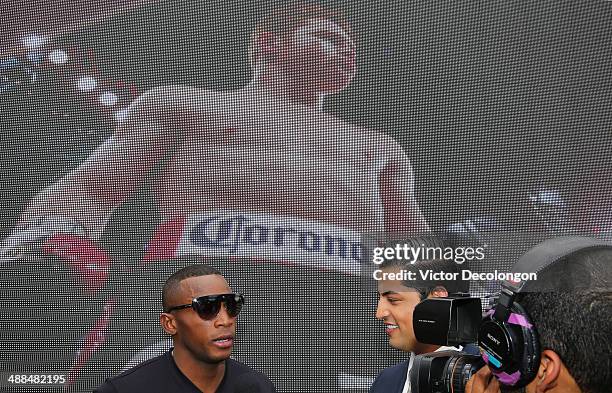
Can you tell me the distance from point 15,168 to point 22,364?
84 centimetres

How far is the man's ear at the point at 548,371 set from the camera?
A: 979 millimetres

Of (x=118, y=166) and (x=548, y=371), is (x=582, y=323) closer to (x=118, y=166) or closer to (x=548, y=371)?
(x=548, y=371)

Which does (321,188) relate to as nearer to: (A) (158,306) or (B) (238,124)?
(B) (238,124)

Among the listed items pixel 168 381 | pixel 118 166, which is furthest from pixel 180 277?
pixel 118 166

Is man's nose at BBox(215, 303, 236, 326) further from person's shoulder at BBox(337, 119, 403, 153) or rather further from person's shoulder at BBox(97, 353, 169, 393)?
person's shoulder at BBox(337, 119, 403, 153)

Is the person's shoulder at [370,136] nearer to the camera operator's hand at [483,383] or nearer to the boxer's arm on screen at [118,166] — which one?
the boxer's arm on screen at [118,166]

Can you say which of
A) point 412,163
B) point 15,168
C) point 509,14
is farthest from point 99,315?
point 509,14

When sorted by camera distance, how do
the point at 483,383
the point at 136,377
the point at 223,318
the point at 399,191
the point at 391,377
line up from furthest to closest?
the point at 399,191 < the point at 391,377 < the point at 223,318 < the point at 136,377 < the point at 483,383

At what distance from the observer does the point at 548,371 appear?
991 mm

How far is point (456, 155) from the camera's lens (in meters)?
2.96

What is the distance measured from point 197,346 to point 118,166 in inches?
42.0

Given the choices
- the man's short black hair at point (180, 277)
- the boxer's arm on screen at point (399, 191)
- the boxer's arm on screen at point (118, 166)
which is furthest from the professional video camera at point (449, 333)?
the boxer's arm on screen at point (118, 166)

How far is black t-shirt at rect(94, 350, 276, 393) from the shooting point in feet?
7.39

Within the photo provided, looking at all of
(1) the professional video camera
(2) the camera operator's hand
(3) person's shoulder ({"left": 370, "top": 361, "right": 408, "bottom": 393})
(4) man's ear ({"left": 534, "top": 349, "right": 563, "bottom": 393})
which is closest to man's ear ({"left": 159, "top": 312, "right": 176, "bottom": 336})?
(3) person's shoulder ({"left": 370, "top": 361, "right": 408, "bottom": 393})
